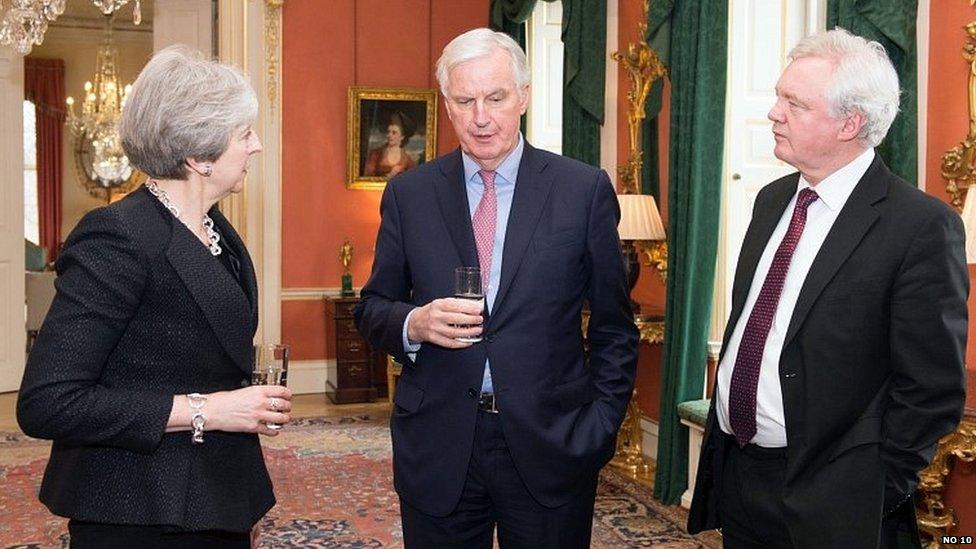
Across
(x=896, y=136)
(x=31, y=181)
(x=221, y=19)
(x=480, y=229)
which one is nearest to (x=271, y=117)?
(x=221, y=19)

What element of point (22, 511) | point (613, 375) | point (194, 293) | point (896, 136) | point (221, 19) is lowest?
point (22, 511)

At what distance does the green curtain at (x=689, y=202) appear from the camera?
5.02 m

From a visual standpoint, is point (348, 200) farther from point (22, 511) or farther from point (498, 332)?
point (498, 332)

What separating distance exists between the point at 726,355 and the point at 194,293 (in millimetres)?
1289

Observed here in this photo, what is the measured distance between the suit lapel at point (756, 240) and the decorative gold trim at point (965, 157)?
4.68 ft

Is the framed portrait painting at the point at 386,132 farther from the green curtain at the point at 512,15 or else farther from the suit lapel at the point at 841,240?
the suit lapel at the point at 841,240

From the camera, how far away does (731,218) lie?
536cm

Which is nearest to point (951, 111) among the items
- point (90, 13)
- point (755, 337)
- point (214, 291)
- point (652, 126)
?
point (755, 337)

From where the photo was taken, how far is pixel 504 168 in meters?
2.45

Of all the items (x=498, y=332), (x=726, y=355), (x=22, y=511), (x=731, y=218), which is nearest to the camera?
(x=498, y=332)

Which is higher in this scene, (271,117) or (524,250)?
(271,117)

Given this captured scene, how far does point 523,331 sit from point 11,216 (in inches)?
281

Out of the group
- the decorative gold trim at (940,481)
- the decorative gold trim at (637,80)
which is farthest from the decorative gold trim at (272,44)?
the decorative gold trim at (940,481)

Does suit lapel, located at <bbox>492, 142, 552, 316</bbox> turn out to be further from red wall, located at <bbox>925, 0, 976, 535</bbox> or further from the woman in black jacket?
red wall, located at <bbox>925, 0, 976, 535</bbox>
